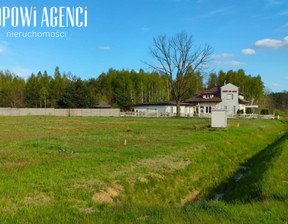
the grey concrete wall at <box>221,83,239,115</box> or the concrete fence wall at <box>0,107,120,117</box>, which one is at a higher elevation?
the grey concrete wall at <box>221,83,239,115</box>

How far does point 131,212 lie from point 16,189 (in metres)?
3.02

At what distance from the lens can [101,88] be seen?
307ft

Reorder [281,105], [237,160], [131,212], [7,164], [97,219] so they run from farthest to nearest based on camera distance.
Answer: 1. [281,105]
2. [237,160]
3. [7,164]
4. [131,212]
5. [97,219]

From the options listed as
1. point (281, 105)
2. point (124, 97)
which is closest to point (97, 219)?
point (124, 97)

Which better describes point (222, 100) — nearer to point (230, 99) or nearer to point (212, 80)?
point (230, 99)

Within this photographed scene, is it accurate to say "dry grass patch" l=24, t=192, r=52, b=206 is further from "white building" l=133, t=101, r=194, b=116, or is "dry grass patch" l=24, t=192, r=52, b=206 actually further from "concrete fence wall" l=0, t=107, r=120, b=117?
"white building" l=133, t=101, r=194, b=116

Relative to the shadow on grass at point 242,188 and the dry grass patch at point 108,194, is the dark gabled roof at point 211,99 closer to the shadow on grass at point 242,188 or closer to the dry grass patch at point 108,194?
the shadow on grass at point 242,188

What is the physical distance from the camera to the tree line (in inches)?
2837

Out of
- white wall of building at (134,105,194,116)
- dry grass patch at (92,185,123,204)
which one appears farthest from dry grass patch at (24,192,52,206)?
white wall of building at (134,105,194,116)

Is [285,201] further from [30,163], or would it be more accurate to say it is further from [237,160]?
[237,160]

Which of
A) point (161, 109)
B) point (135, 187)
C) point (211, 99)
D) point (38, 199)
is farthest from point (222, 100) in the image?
point (38, 199)

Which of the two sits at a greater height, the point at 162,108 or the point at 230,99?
the point at 230,99

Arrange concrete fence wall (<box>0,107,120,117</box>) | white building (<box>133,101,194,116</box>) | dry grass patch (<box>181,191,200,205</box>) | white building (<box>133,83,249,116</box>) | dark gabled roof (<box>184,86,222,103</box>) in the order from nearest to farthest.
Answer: dry grass patch (<box>181,191,200,205</box>)
concrete fence wall (<box>0,107,120,117</box>)
white building (<box>133,101,194,116</box>)
white building (<box>133,83,249,116</box>)
dark gabled roof (<box>184,86,222,103</box>)

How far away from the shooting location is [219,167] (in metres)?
12.5
